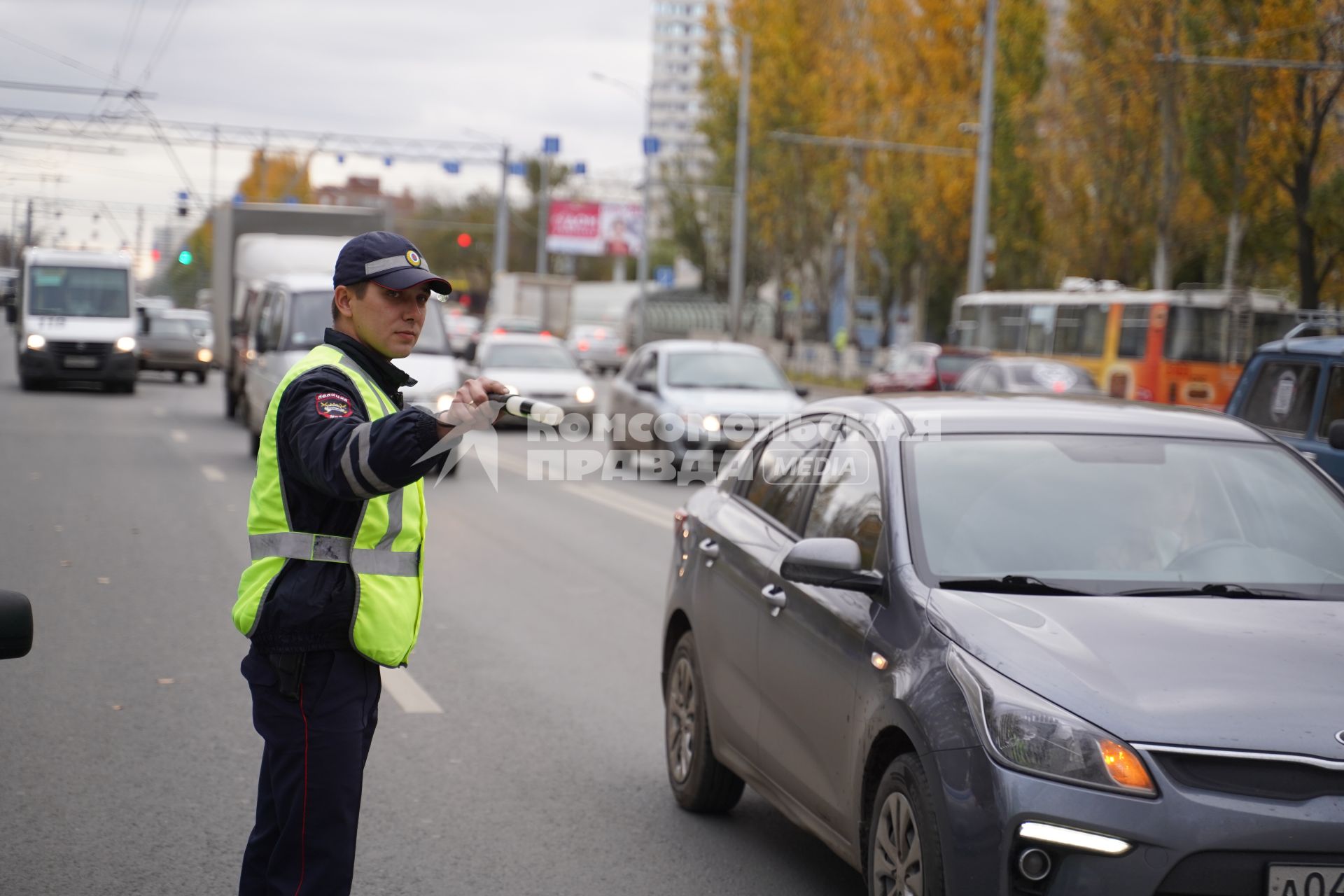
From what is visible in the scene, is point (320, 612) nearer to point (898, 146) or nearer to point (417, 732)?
point (417, 732)

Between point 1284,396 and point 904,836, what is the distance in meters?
7.16

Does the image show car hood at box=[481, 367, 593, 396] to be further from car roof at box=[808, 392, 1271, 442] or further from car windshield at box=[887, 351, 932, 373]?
car roof at box=[808, 392, 1271, 442]

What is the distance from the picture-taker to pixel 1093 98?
35.8m

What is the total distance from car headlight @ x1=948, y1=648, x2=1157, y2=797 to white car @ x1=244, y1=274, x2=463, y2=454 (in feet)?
47.7

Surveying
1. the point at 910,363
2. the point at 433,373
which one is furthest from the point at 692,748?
the point at 910,363

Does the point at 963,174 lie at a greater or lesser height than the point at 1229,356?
greater

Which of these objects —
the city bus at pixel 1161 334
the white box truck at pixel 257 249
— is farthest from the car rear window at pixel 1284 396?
the city bus at pixel 1161 334

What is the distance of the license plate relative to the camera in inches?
139

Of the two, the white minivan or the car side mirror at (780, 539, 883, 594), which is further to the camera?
the white minivan

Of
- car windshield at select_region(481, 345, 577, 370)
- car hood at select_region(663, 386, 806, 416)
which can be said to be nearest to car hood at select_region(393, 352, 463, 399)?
car hood at select_region(663, 386, 806, 416)

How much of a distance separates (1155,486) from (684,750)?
209cm

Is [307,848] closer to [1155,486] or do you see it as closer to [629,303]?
[1155,486]

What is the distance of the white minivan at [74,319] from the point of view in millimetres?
32094

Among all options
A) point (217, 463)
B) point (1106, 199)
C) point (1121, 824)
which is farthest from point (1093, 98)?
point (1121, 824)
